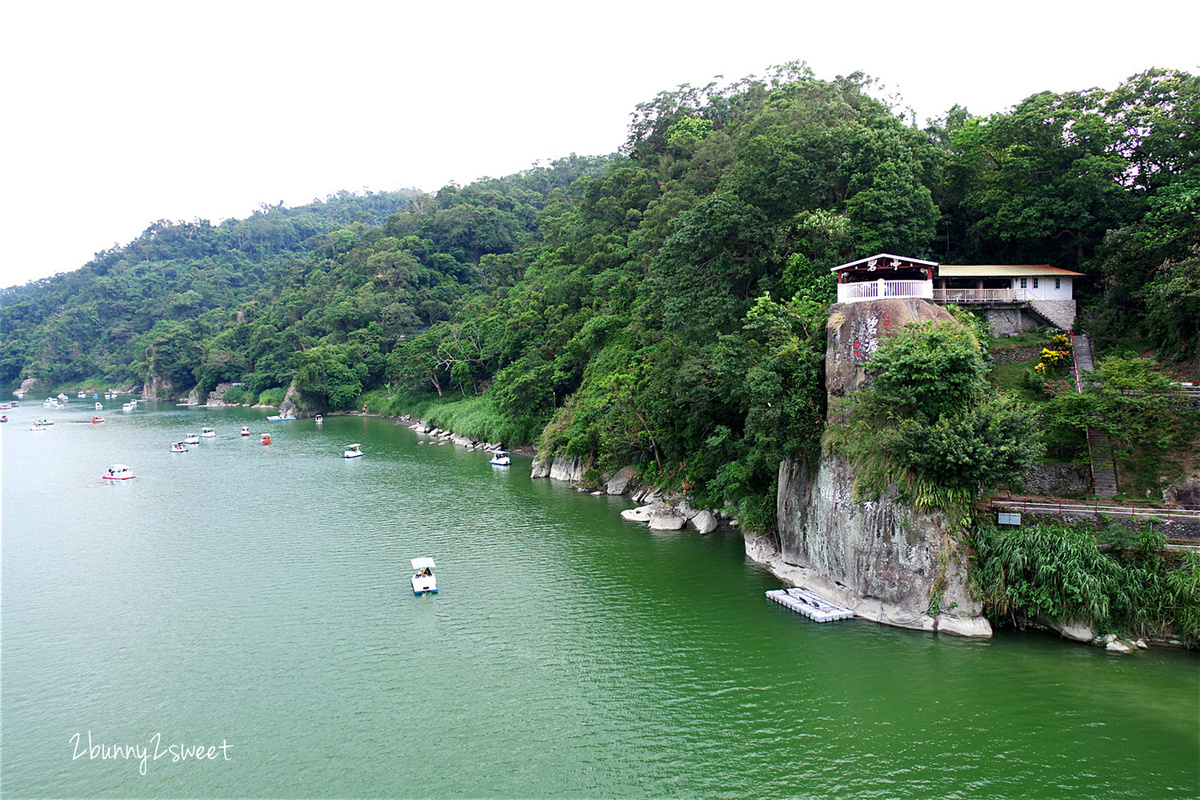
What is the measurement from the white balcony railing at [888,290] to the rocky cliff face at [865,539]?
477 millimetres

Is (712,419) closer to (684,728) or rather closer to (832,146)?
(832,146)

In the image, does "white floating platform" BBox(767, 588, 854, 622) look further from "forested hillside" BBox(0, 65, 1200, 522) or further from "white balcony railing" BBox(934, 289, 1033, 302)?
"white balcony railing" BBox(934, 289, 1033, 302)

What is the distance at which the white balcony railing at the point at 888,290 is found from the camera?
76.0 ft

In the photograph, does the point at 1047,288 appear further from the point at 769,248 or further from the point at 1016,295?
the point at 769,248

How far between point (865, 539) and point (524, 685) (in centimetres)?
1128

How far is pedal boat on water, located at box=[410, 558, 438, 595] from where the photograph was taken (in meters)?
24.6

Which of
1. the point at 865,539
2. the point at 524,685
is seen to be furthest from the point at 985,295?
the point at 524,685

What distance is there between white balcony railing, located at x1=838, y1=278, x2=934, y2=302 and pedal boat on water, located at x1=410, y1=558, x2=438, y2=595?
1853 centimetres

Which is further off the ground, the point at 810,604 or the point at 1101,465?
the point at 1101,465

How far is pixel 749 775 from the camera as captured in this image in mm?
14406

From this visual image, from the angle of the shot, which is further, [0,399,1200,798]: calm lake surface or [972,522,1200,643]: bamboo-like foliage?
[972,522,1200,643]: bamboo-like foliage

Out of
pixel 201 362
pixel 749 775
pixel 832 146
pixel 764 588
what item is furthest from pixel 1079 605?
pixel 201 362

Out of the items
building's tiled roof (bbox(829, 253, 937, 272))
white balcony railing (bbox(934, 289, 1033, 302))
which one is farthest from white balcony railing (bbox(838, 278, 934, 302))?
white balcony railing (bbox(934, 289, 1033, 302))

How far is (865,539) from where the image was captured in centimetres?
2077
